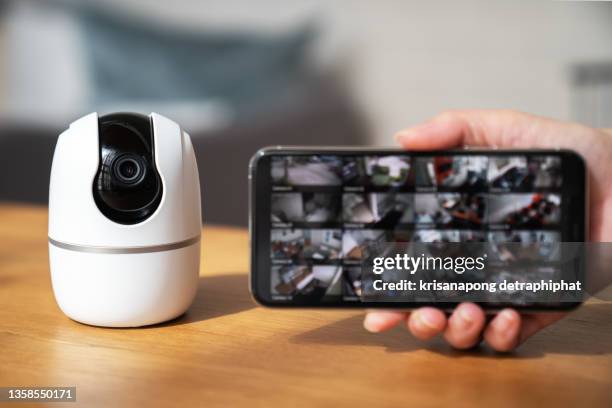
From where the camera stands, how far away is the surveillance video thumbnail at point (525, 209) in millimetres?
618

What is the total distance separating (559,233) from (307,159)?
0.24 metres

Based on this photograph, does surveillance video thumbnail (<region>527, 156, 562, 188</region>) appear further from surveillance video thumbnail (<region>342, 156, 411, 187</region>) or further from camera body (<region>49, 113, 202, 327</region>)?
camera body (<region>49, 113, 202, 327</region>)

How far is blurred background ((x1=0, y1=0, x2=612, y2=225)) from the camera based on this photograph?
7.79 ft

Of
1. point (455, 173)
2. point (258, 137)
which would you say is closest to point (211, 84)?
point (258, 137)

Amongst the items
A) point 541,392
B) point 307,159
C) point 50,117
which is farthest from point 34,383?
point 50,117

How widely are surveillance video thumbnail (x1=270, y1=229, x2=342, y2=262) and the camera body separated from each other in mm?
121

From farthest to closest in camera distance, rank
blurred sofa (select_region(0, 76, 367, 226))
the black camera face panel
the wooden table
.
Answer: blurred sofa (select_region(0, 76, 367, 226)) < the black camera face panel < the wooden table

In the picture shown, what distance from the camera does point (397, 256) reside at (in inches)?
24.9

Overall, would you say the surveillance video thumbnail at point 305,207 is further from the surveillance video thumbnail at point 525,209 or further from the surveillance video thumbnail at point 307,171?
the surveillance video thumbnail at point 525,209

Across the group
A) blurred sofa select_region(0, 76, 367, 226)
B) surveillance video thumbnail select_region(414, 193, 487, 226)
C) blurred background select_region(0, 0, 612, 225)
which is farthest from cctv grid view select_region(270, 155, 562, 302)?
blurred sofa select_region(0, 76, 367, 226)

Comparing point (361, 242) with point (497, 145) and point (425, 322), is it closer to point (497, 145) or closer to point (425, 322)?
point (425, 322)

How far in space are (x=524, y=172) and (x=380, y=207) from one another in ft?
0.45

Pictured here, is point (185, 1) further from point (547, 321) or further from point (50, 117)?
point (547, 321)

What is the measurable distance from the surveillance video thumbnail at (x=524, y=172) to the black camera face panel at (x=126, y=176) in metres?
0.32
